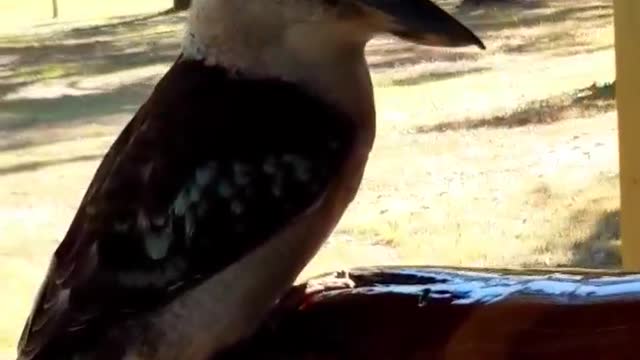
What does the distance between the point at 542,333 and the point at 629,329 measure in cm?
4

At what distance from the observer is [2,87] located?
148 cm

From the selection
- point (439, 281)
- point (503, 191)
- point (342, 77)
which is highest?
point (342, 77)

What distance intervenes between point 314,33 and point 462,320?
16cm

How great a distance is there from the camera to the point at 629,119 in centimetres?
107

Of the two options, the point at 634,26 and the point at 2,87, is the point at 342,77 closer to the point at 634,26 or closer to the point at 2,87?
the point at 634,26

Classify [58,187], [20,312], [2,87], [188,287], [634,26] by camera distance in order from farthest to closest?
[2,87]
[58,187]
[20,312]
[634,26]
[188,287]

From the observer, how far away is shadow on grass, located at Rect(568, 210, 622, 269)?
1.24 metres

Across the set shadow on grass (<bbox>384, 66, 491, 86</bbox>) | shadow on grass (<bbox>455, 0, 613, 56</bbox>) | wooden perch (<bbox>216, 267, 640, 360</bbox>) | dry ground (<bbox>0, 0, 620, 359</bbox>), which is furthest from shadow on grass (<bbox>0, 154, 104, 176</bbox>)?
wooden perch (<bbox>216, 267, 640, 360</bbox>)

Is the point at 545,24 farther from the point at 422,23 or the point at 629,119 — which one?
the point at 422,23

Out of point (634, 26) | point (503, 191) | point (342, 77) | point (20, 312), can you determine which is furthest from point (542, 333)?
point (503, 191)

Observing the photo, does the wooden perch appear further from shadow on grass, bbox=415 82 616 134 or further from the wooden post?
shadow on grass, bbox=415 82 616 134

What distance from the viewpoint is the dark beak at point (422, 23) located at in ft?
1.86

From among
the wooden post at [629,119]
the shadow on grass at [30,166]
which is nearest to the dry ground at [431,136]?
the shadow on grass at [30,166]

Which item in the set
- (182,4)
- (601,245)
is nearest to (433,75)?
(601,245)
